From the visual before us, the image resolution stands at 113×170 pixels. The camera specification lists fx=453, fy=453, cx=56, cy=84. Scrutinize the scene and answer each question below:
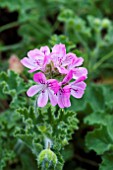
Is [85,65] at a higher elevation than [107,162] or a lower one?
higher

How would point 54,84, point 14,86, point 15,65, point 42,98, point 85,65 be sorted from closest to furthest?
point 54,84
point 42,98
point 14,86
point 85,65
point 15,65

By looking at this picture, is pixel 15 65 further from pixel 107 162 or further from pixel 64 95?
→ pixel 64 95

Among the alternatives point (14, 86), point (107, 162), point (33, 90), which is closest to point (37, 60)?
point (33, 90)

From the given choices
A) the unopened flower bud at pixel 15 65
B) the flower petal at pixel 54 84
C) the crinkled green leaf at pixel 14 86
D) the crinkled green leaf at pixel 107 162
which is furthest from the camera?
the unopened flower bud at pixel 15 65

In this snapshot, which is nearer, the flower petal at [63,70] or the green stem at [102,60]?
the flower petal at [63,70]

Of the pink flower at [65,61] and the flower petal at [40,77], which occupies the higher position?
the pink flower at [65,61]

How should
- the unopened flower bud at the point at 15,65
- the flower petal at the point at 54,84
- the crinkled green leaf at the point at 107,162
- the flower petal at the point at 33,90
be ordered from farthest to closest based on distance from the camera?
the unopened flower bud at the point at 15,65 → the crinkled green leaf at the point at 107,162 → the flower petal at the point at 33,90 → the flower petal at the point at 54,84

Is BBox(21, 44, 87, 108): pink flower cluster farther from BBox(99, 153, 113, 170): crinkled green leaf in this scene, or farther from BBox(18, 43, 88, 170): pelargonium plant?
BBox(99, 153, 113, 170): crinkled green leaf

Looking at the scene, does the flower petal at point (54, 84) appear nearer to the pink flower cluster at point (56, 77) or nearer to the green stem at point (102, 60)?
the pink flower cluster at point (56, 77)

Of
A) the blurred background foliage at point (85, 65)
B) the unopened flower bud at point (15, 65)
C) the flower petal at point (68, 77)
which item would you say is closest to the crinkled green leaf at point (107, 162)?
the blurred background foliage at point (85, 65)
